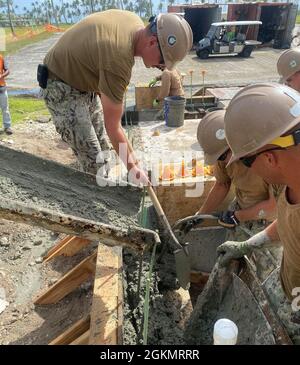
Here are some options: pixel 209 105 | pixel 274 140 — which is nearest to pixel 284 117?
pixel 274 140

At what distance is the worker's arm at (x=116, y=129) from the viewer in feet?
9.33

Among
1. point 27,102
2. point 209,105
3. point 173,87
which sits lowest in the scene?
point 27,102

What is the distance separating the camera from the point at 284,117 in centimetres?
147

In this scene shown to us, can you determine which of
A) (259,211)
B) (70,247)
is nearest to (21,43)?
(70,247)

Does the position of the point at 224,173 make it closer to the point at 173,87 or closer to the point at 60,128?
the point at 60,128

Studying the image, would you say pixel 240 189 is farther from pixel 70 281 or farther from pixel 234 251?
pixel 70 281

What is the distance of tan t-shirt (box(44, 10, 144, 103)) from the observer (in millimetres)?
2783

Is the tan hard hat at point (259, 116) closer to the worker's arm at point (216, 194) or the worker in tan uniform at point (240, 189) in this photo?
the worker in tan uniform at point (240, 189)

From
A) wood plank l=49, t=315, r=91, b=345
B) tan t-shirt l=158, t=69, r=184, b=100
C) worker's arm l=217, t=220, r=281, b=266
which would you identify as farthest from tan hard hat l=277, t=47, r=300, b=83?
tan t-shirt l=158, t=69, r=184, b=100

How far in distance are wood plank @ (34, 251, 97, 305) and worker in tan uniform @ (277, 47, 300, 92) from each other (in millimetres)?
2546

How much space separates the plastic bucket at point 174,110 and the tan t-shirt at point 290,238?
5.36 metres

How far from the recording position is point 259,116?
1.51m

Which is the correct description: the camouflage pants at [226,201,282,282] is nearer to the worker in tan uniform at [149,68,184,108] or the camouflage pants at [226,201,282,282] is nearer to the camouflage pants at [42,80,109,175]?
the camouflage pants at [42,80,109,175]

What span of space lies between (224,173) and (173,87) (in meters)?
4.86
